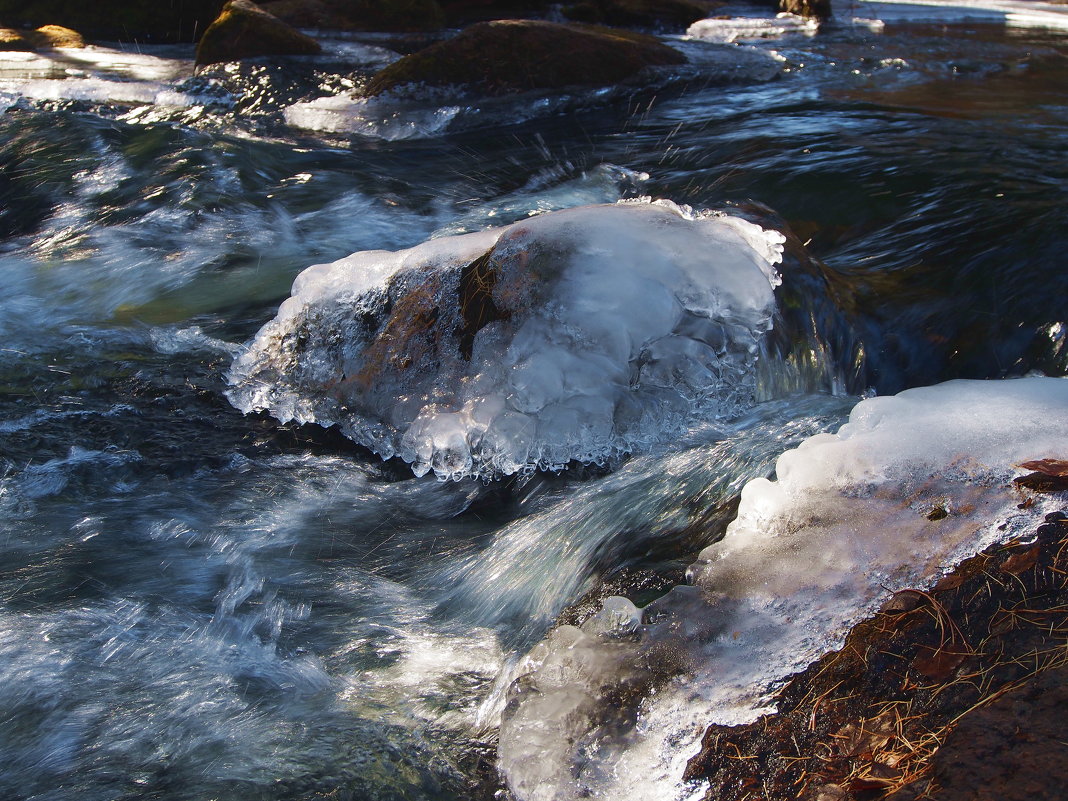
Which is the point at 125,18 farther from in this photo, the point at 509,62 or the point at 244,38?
the point at 509,62

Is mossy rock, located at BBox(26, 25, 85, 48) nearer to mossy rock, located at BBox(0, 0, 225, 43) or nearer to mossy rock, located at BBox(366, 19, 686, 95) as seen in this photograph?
mossy rock, located at BBox(0, 0, 225, 43)

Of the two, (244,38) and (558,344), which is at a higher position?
(244,38)

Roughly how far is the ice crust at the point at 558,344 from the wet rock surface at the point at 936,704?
139 centimetres

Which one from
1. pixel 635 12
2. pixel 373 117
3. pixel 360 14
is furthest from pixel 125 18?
pixel 635 12

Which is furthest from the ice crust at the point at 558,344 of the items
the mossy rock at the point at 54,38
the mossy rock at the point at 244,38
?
the mossy rock at the point at 54,38

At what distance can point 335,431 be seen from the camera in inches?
147

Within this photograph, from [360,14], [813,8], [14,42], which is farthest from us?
[813,8]

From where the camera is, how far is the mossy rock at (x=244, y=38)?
384 inches

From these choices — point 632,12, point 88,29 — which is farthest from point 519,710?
point 88,29

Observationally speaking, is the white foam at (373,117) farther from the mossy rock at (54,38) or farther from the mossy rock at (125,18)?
the mossy rock at (125,18)

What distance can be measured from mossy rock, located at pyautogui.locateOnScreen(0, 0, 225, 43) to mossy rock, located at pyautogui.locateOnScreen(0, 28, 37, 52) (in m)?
1.32

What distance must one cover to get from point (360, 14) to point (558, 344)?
10.9 meters

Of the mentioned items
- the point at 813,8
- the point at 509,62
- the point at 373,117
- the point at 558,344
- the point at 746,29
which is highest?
the point at 813,8

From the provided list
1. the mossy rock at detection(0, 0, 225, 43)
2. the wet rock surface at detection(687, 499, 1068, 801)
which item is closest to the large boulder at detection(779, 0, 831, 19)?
the mossy rock at detection(0, 0, 225, 43)
